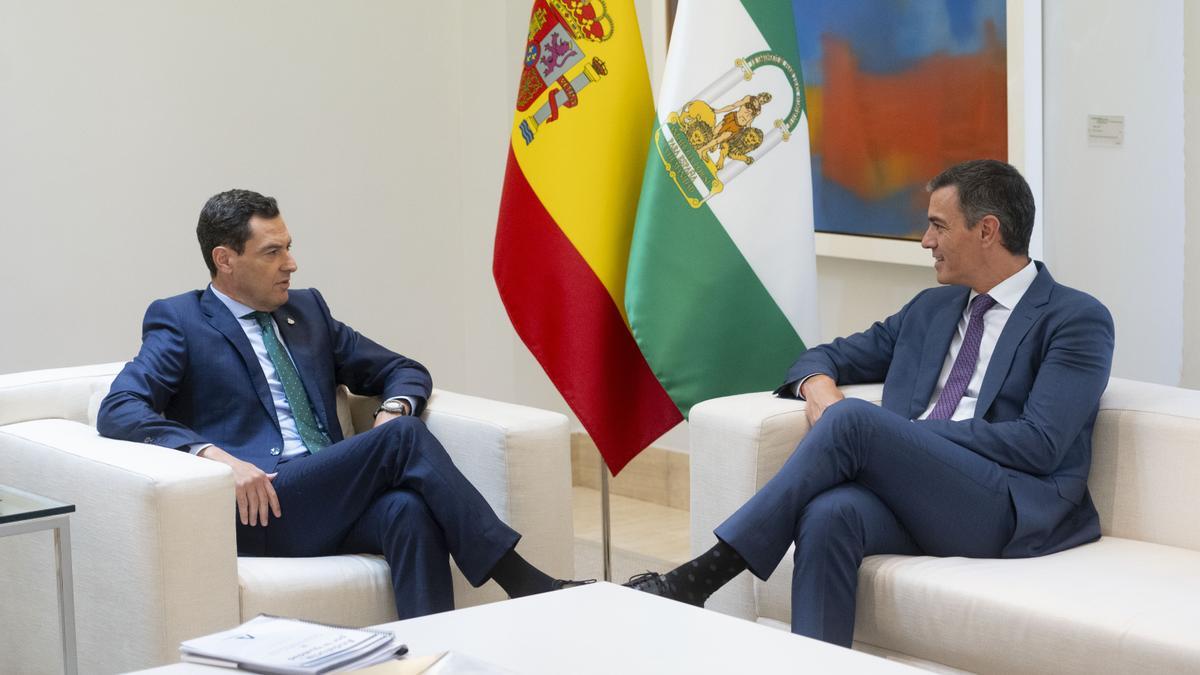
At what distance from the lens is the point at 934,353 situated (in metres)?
3.48

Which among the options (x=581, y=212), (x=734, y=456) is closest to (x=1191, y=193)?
(x=734, y=456)

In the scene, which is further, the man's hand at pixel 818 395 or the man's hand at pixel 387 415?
the man's hand at pixel 387 415

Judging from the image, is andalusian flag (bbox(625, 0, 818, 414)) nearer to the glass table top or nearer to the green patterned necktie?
the green patterned necktie

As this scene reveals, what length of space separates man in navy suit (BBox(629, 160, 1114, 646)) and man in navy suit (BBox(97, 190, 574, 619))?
462mm

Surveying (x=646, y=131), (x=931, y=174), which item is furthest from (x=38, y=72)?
(x=931, y=174)

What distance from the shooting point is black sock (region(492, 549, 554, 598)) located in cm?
327

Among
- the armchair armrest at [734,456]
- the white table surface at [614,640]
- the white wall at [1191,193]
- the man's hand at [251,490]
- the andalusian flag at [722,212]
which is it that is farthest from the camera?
the andalusian flag at [722,212]

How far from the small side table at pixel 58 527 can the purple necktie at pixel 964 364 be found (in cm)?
189

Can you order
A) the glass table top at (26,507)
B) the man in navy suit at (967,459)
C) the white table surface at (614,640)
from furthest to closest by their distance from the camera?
1. the man in navy suit at (967,459)
2. the glass table top at (26,507)
3. the white table surface at (614,640)

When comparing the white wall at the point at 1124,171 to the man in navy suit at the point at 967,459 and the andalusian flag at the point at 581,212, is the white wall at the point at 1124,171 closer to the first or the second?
the man in navy suit at the point at 967,459

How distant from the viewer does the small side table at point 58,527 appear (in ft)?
9.28

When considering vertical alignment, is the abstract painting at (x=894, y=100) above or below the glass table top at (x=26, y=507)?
above

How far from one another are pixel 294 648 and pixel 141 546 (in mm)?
921

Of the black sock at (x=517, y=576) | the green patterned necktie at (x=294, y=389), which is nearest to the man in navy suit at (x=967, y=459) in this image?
the black sock at (x=517, y=576)
